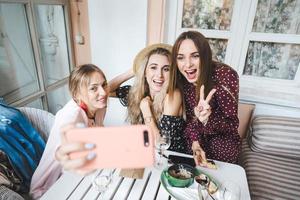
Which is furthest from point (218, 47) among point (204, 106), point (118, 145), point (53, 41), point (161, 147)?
point (118, 145)

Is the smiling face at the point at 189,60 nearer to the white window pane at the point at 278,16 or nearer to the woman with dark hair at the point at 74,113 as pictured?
the woman with dark hair at the point at 74,113

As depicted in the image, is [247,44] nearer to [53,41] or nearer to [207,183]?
[207,183]

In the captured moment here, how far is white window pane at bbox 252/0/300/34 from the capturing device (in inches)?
Result: 68.9

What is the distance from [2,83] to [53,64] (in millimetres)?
605

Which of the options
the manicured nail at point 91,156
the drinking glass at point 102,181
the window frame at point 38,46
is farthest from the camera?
the window frame at point 38,46

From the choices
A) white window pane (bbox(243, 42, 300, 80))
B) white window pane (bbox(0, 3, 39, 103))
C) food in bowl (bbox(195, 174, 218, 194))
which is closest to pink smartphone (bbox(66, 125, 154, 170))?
food in bowl (bbox(195, 174, 218, 194))

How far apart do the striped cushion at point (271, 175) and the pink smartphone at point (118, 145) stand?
104 centimetres

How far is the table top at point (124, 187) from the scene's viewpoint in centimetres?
88

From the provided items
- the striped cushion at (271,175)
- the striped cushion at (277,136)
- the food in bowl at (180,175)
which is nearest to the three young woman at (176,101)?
the food in bowl at (180,175)

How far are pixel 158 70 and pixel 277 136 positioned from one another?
3.59 ft

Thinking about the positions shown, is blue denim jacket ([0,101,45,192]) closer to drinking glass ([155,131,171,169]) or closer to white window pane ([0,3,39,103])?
white window pane ([0,3,39,103])

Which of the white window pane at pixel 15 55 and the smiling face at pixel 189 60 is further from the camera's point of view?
the white window pane at pixel 15 55

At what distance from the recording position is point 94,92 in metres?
1.21

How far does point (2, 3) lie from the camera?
60.5 inches
